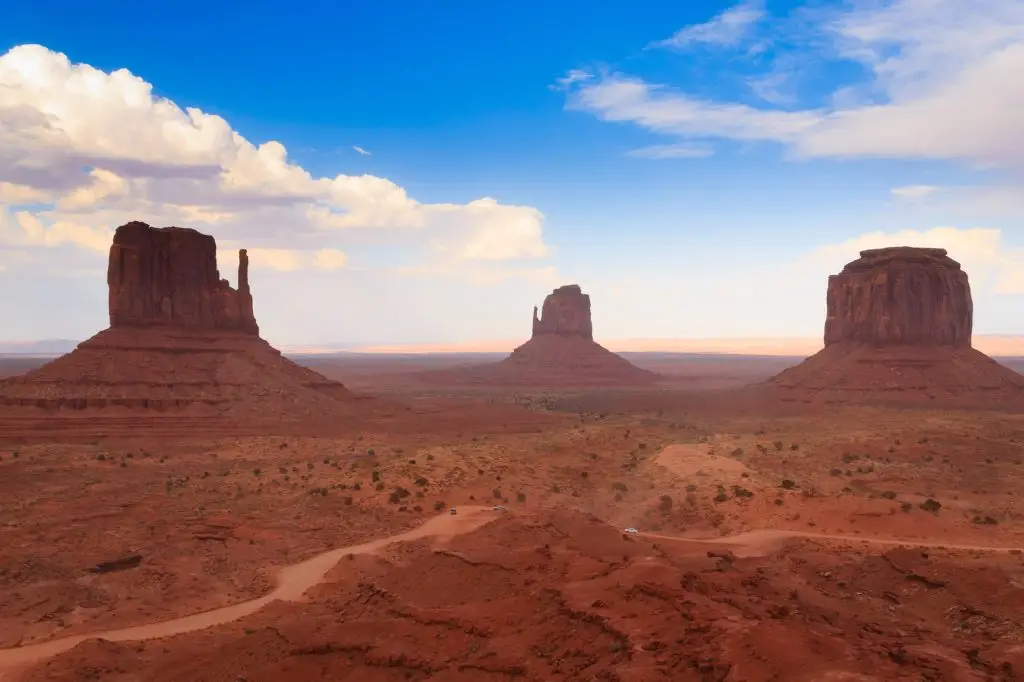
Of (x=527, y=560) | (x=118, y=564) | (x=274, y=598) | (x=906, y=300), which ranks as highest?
(x=906, y=300)

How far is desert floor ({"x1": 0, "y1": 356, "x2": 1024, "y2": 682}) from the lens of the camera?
15.0 meters

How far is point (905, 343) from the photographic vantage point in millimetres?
82250

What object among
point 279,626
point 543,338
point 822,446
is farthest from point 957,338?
point 279,626

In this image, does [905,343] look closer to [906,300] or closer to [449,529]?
[906,300]

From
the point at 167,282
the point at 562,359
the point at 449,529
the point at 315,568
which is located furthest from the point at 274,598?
the point at 562,359

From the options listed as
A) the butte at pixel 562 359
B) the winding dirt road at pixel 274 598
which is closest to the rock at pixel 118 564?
the winding dirt road at pixel 274 598

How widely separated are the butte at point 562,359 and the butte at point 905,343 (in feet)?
166

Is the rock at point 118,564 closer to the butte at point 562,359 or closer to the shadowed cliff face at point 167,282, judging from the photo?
the shadowed cliff face at point 167,282

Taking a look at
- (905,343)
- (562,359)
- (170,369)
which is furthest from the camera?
(562,359)

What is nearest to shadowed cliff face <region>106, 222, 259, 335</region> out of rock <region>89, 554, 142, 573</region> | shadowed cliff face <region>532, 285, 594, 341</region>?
rock <region>89, 554, 142, 573</region>

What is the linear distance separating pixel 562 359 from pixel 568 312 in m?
10.7

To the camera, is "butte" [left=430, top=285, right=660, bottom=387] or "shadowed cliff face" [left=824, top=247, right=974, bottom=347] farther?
"butte" [left=430, top=285, right=660, bottom=387]

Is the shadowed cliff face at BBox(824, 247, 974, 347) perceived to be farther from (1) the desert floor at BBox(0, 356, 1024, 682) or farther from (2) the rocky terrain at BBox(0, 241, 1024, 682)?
(1) the desert floor at BBox(0, 356, 1024, 682)

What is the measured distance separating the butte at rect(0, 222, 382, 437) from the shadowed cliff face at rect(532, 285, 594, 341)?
76.6 metres
